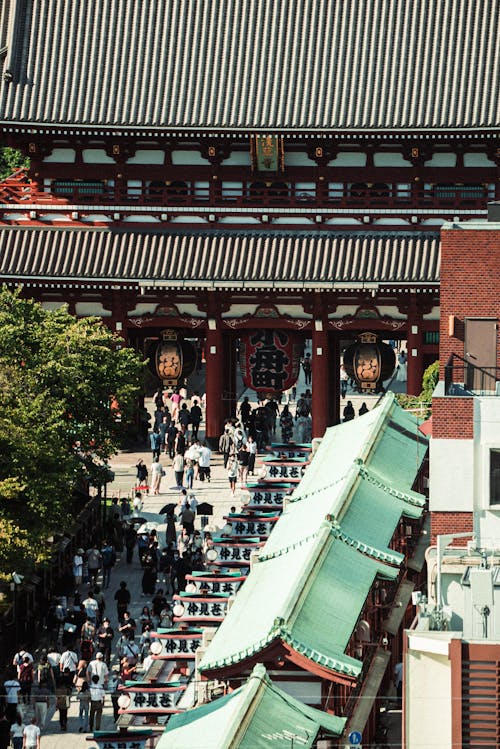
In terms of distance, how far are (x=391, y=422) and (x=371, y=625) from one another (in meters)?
13.3

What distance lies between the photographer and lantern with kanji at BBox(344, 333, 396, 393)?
81.9 meters

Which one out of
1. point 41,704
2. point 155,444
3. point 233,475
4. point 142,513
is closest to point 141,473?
point 233,475

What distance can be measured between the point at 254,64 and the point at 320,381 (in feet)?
40.8

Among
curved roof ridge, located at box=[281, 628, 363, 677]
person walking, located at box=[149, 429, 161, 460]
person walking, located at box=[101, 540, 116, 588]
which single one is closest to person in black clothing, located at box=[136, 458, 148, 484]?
person walking, located at box=[149, 429, 161, 460]

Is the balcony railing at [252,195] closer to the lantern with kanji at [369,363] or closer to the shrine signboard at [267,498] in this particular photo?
the lantern with kanji at [369,363]

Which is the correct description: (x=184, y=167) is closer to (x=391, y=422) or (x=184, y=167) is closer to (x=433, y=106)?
(x=433, y=106)

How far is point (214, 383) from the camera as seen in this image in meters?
82.7

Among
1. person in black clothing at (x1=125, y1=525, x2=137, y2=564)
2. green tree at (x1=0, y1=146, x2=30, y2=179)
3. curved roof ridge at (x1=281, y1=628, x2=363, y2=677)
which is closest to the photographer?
curved roof ridge at (x1=281, y1=628, x2=363, y2=677)

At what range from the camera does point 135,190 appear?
84.8 metres

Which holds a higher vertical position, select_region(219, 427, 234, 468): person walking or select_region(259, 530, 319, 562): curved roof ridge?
select_region(219, 427, 234, 468): person walking

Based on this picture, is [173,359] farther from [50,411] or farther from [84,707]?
[84,707]

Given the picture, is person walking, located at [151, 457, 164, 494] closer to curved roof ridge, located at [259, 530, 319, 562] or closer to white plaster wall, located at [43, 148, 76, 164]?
white plaster wall, located at [43, 148, 76, 164]

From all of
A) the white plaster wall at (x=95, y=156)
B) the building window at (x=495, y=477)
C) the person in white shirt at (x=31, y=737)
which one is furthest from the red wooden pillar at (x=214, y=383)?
the building window at (x=495, y=477)

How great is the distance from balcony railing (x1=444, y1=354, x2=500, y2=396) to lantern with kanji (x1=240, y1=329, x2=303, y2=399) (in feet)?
95.1
